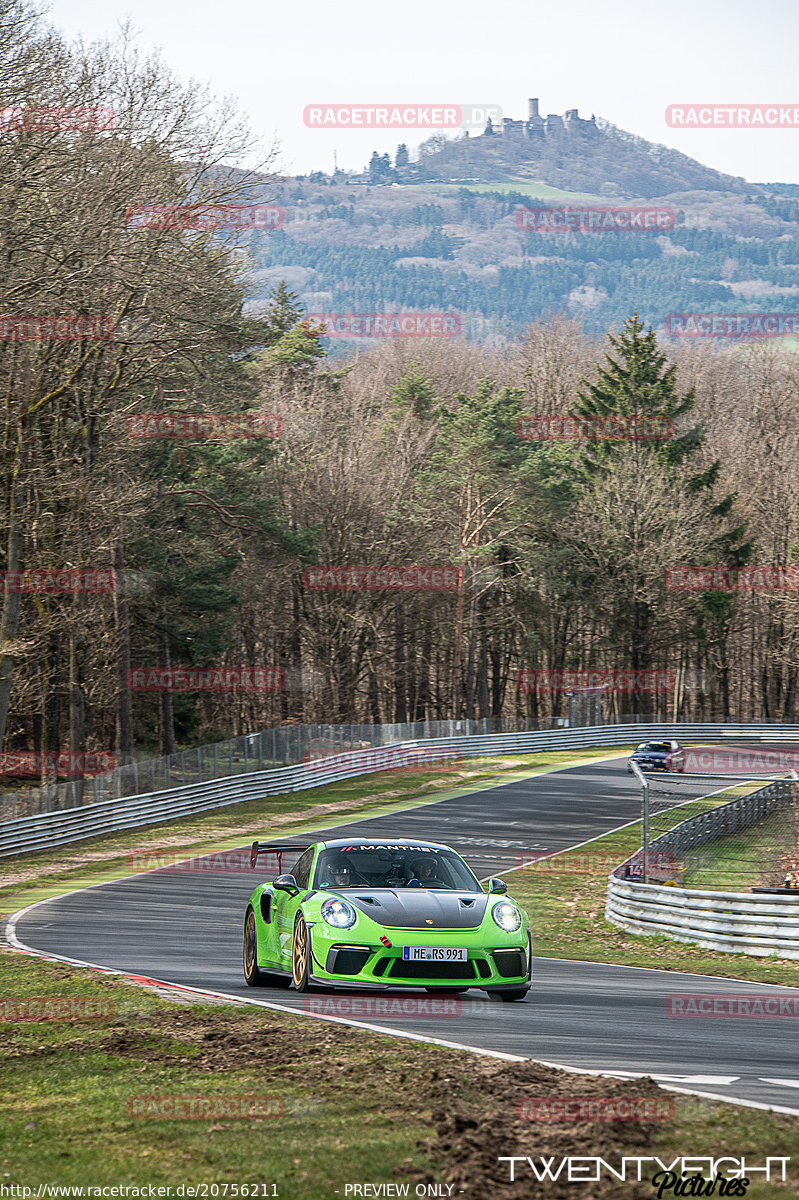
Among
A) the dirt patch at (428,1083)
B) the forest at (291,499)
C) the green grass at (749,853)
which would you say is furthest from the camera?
the forest at (291,499)

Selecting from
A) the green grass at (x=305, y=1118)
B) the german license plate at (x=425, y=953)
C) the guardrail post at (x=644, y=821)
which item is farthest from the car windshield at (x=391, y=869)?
the guardrail post at (x=644, y=821)

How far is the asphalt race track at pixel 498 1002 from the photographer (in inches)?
307

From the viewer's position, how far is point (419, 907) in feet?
34.1

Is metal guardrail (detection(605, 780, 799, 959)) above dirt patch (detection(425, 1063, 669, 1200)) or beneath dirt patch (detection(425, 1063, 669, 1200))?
beneath

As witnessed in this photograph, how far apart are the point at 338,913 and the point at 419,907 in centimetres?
65

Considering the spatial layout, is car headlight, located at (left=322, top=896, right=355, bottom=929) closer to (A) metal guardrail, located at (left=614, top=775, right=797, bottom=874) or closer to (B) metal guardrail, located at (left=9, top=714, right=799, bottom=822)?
(A) metal guardrail, located at (left=614, top=775, right=797, bottom=874)

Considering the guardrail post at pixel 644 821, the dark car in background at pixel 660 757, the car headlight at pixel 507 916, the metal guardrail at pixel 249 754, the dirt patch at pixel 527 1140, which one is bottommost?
the dark car in background at pixel 660 757

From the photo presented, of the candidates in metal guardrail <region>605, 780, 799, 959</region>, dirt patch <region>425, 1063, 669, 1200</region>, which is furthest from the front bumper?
metal guardrail <region>605, 780, 799, 959</region>

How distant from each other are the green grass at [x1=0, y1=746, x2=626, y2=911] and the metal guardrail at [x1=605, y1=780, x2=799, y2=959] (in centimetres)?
1039

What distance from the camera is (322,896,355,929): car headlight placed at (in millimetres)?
10227

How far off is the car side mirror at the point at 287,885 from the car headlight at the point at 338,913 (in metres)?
0.74

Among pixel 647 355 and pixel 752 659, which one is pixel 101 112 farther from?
pixel 752 659

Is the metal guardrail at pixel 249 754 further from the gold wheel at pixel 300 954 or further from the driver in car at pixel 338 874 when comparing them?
the gold wheel at pixel 300 954

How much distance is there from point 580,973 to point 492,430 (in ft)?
169
